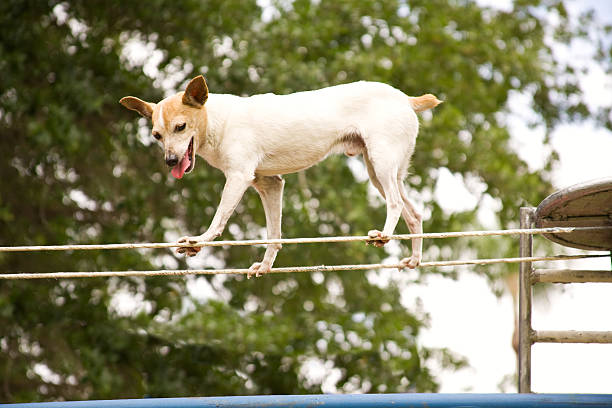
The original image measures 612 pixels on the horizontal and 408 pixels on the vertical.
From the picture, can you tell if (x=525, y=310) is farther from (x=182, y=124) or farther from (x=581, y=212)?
(x=182, y=124)

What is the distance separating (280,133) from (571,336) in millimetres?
1908

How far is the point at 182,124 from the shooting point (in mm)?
4324

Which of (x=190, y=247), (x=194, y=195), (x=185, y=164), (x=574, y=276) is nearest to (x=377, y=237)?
(x=190, y=247)

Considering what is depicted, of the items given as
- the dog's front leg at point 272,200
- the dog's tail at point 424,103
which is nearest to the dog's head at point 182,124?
the dog's front leg at point 272,200

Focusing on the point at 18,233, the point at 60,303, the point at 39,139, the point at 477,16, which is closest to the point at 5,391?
the point at 60,303

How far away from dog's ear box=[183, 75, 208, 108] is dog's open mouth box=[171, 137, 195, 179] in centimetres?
19

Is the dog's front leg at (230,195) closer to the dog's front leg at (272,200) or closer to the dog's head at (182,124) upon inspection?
the dog's head at (182,124)

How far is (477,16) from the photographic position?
11180mm

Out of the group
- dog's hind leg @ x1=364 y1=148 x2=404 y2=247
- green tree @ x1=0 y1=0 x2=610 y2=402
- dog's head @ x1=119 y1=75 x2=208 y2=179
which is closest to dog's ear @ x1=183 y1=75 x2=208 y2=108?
dog's head @ x1=119 y1=75 x2=208 y2=179

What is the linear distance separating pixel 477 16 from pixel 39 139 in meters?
5.69

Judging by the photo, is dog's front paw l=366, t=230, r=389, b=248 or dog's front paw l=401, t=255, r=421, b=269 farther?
dog's front paw l=401, t=255, r=421, b=269

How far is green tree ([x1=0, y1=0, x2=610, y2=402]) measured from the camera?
9125 millimetres

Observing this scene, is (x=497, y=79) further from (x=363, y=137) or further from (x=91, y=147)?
(x=363, y=137)

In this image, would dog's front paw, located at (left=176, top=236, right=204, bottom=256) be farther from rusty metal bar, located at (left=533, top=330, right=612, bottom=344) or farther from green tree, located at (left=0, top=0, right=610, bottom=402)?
green tree, located at (left=0, top=0, right=610, bottom=402)
